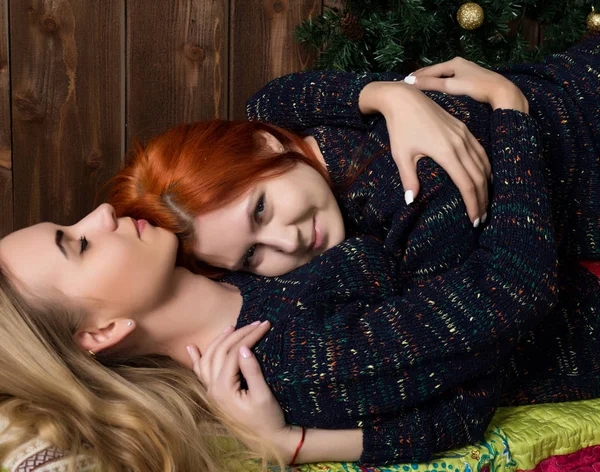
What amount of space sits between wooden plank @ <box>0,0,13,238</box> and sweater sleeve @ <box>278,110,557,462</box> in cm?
111

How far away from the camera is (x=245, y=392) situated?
46.4 inches

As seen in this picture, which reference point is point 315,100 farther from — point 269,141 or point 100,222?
point 100,222

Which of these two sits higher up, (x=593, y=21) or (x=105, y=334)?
(x=593, y=21)

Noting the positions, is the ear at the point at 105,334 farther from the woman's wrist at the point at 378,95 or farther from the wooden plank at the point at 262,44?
the wooden plank at the point at 262,44

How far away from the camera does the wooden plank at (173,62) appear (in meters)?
2.02

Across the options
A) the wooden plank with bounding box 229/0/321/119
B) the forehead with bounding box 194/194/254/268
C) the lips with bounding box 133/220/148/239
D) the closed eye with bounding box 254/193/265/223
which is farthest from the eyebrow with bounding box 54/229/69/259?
the wooden plank with bounding box 229/0/321/119

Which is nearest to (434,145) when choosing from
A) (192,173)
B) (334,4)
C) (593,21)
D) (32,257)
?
(192,173)

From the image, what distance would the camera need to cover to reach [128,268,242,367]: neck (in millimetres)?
1259

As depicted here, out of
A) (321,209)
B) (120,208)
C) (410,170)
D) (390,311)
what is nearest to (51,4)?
(120,208)

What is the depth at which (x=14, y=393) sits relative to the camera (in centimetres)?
108

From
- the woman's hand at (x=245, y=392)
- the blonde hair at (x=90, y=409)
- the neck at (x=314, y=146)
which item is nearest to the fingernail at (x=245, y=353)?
the woman's hand at (x=245, y=392)

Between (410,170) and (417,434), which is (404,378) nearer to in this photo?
(417,434)

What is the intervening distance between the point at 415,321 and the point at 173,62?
1260 millimetres

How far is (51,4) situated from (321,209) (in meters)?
1.06
